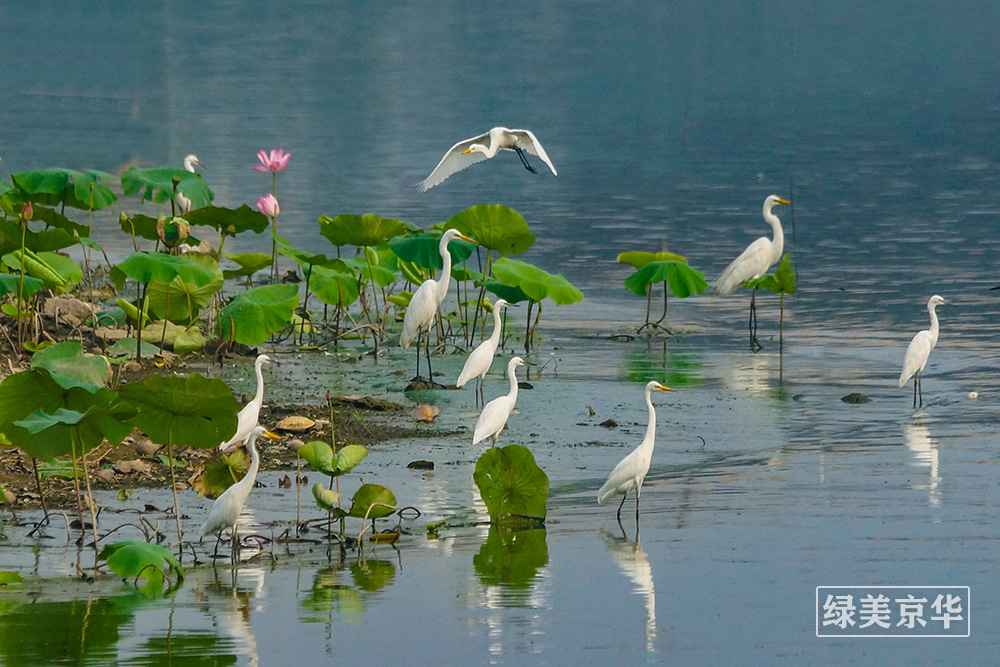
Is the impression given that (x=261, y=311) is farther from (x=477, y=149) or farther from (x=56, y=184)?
(x=477, y=149)

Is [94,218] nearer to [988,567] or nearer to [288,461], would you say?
[288,461]

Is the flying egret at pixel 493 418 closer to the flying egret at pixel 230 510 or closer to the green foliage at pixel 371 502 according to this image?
the green foliage at pixel 371 502

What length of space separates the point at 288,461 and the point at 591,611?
2.87 meters

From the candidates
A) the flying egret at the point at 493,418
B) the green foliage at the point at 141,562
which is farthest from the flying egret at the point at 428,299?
the green foliage at the point at 141,562

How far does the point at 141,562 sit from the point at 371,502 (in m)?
1.14

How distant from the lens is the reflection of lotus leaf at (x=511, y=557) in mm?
6125

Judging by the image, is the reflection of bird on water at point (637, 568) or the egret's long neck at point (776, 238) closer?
the reflection of bird on water at point (637, 568)

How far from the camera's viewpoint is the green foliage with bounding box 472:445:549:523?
6754mm

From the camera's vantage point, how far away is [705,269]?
55.9ft

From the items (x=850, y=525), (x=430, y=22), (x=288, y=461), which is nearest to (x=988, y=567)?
(x=850, y=525)

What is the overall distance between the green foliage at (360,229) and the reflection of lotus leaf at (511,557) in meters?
4.97

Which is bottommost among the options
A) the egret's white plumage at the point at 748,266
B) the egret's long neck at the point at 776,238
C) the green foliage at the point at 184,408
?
the green foliage at the point at 184,408

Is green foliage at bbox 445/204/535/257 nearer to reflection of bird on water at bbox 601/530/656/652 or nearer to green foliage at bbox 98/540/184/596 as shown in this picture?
reflection of bird on water at bbox 601/530/656/652

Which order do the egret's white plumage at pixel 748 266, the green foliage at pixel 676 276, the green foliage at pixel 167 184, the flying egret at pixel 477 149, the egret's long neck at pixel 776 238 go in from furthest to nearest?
1. the egret's long neck at pixel 776 238
2. the egret's white plumage at pixel 748 266
3. the flying egret at pixel 477 149
4. the green foliage at pixel 167 184
5. the green foliage at pixel 676 276
